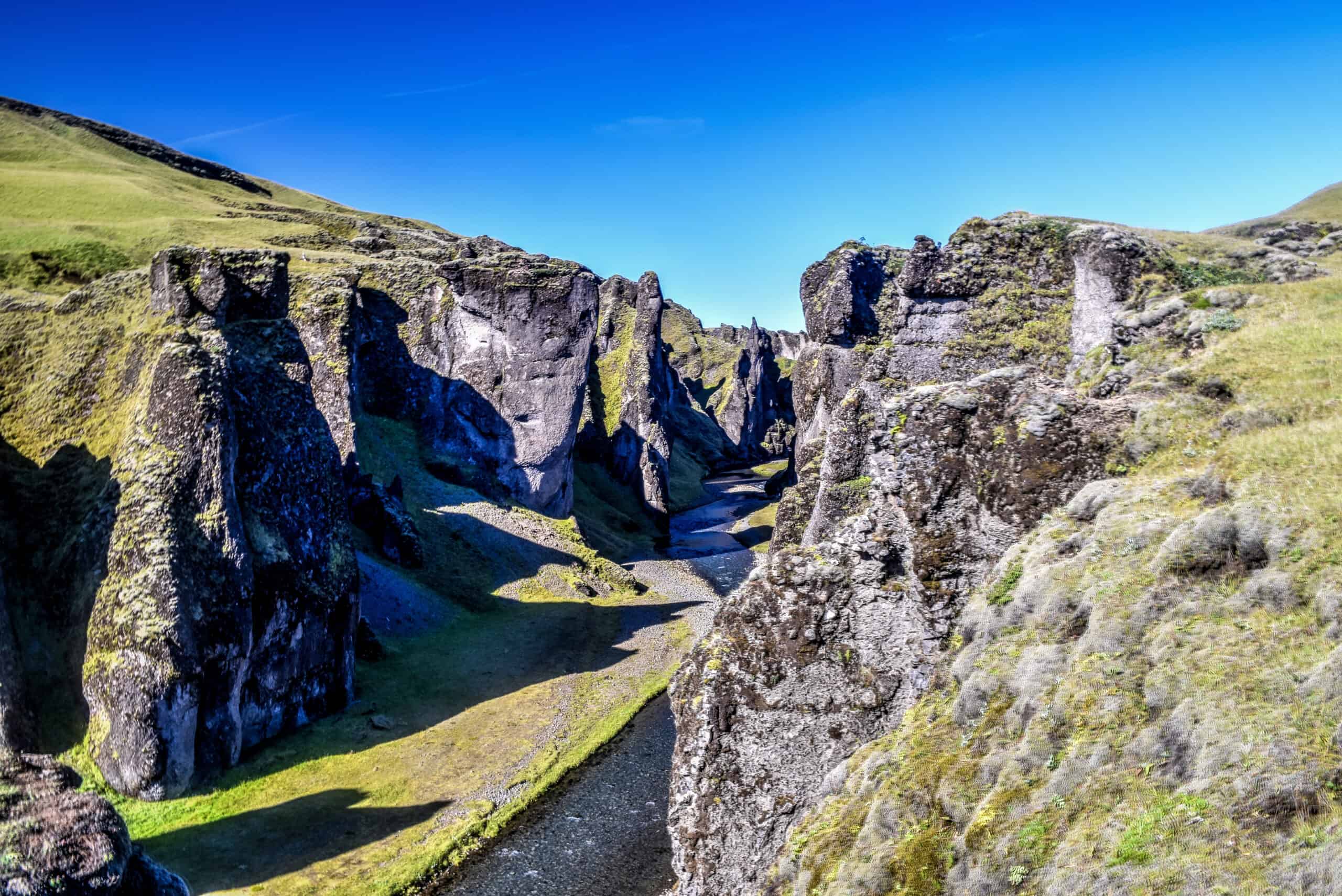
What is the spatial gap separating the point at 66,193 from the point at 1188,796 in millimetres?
120366

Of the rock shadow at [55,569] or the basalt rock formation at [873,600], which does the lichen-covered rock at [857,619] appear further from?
the rock shadow at [55,569]

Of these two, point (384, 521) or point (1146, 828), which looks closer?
point (1146, 828)

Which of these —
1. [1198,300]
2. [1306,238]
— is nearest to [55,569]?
[1198,300]

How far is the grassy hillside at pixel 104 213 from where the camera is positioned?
7094 cm

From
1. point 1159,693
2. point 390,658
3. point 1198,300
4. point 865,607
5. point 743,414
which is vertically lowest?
point 390,658

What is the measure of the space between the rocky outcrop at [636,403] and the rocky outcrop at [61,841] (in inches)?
3037

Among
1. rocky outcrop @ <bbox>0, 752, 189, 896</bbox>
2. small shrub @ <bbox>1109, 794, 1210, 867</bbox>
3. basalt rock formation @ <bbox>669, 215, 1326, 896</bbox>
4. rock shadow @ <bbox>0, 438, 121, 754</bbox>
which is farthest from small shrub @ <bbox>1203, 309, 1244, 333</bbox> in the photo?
rock shadow @ <bbox>0, 438, 121, 754</bbox>

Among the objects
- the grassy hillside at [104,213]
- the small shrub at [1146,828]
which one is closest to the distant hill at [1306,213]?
the small shrub at [1146,828]

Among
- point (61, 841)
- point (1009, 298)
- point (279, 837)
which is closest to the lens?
point (61, 841)

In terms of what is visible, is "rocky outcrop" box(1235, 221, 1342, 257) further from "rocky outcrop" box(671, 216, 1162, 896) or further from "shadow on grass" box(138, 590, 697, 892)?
"shadow on grass" box(138, 590, 697, 892)

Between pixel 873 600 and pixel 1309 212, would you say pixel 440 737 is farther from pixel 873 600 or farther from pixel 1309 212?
pixel 1309 212

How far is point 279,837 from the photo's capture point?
80.7 feet

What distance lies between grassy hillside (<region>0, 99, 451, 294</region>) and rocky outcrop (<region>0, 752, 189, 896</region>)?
210ft

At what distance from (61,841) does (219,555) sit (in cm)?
1829
